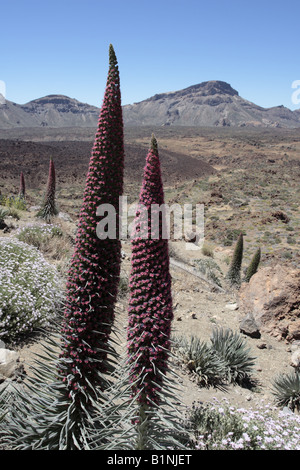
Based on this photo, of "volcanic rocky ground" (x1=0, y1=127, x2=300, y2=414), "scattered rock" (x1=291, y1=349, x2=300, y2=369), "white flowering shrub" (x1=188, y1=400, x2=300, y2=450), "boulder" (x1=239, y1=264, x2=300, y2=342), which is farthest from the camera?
"boulder" (x1=239, y1=264, x2=300, y2=342)

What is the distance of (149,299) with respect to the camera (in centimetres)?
247

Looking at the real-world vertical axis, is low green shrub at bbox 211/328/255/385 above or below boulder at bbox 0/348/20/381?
below

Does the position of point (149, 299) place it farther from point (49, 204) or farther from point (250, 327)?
point (49, 204)

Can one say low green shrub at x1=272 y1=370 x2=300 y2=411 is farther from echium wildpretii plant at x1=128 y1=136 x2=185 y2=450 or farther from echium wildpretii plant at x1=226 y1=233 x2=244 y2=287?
echium wildpretii plant at x1=226 y1=233 x2=244 y2=287

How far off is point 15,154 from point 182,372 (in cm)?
5724

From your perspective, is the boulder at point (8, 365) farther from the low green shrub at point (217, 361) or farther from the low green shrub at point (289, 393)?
the low green shrub at point (289, 393)

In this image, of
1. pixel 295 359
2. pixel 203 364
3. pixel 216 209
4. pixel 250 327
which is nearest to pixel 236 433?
pixel 203 364

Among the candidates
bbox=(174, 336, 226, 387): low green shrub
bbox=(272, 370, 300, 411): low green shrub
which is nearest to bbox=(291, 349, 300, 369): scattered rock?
bbox=(272, 370, 300, 411): low green shrub

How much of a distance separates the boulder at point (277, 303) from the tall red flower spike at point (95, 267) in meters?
6.59

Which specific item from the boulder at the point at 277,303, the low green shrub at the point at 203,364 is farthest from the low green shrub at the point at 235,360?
the boulder at the point at 277,303

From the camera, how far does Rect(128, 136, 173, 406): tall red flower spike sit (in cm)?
244

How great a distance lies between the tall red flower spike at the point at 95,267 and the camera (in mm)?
2535
